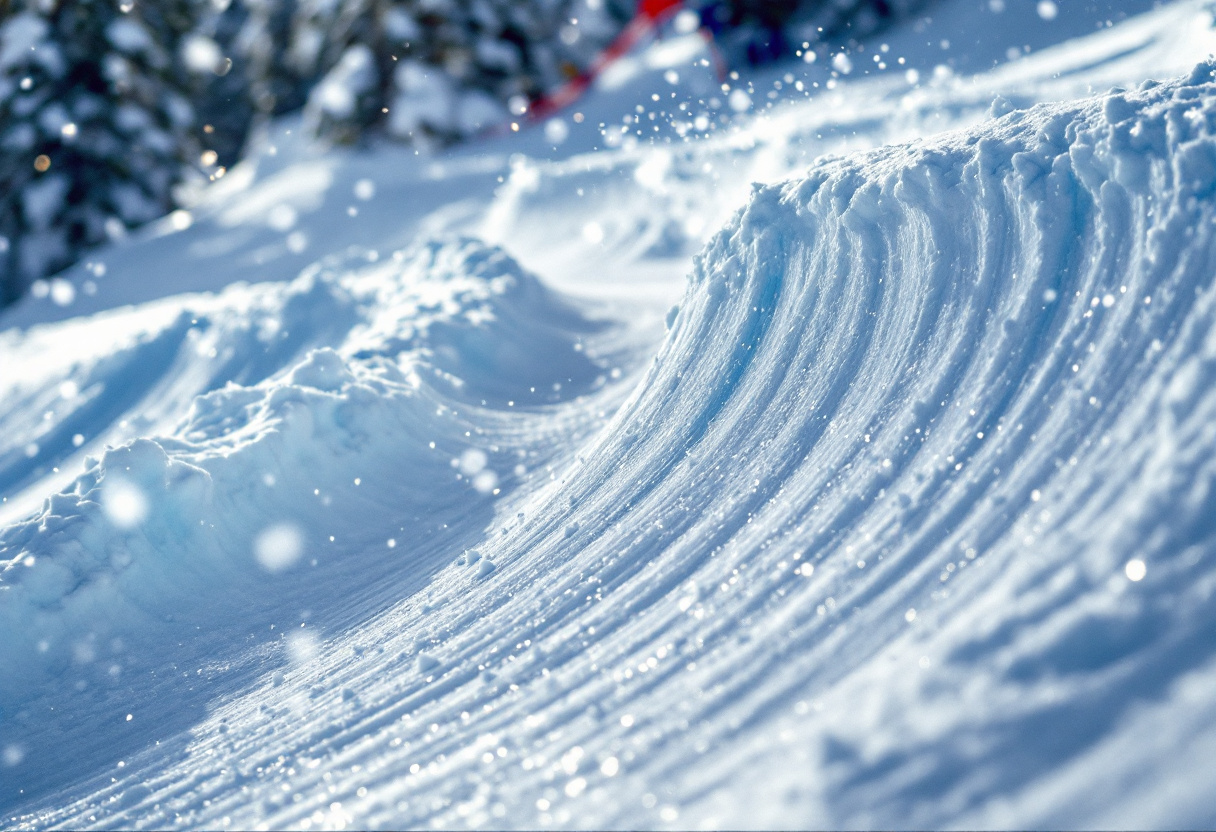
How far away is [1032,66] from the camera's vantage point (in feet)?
25.7

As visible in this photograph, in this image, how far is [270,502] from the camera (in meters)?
3.50

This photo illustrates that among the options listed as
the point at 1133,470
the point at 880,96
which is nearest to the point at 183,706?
the point at 1133,470

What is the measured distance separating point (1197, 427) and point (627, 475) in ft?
5.25

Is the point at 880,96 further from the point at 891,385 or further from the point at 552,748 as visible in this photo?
the point at 552,748

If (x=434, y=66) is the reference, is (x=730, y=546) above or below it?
below

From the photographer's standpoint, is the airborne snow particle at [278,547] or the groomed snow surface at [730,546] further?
the airborne snow particle at [278,547]

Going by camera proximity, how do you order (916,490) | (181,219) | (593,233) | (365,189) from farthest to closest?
(181,219) < (365,189) < (593,233) < (916,490)

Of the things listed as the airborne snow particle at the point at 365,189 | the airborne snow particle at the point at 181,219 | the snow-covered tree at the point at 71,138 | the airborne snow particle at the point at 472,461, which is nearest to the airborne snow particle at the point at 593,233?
the airborne snow particle at the point at 365,189

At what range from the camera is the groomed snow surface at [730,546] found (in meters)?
1.77

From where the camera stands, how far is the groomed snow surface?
177 centimetres

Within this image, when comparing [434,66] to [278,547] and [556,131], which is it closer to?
[556,131]

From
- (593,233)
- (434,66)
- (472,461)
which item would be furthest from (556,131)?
(472,461)

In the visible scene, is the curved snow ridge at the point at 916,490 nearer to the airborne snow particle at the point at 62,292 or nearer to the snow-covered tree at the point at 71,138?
the airborne snow particle at the point at 62,292

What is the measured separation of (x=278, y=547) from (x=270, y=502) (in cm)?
17
